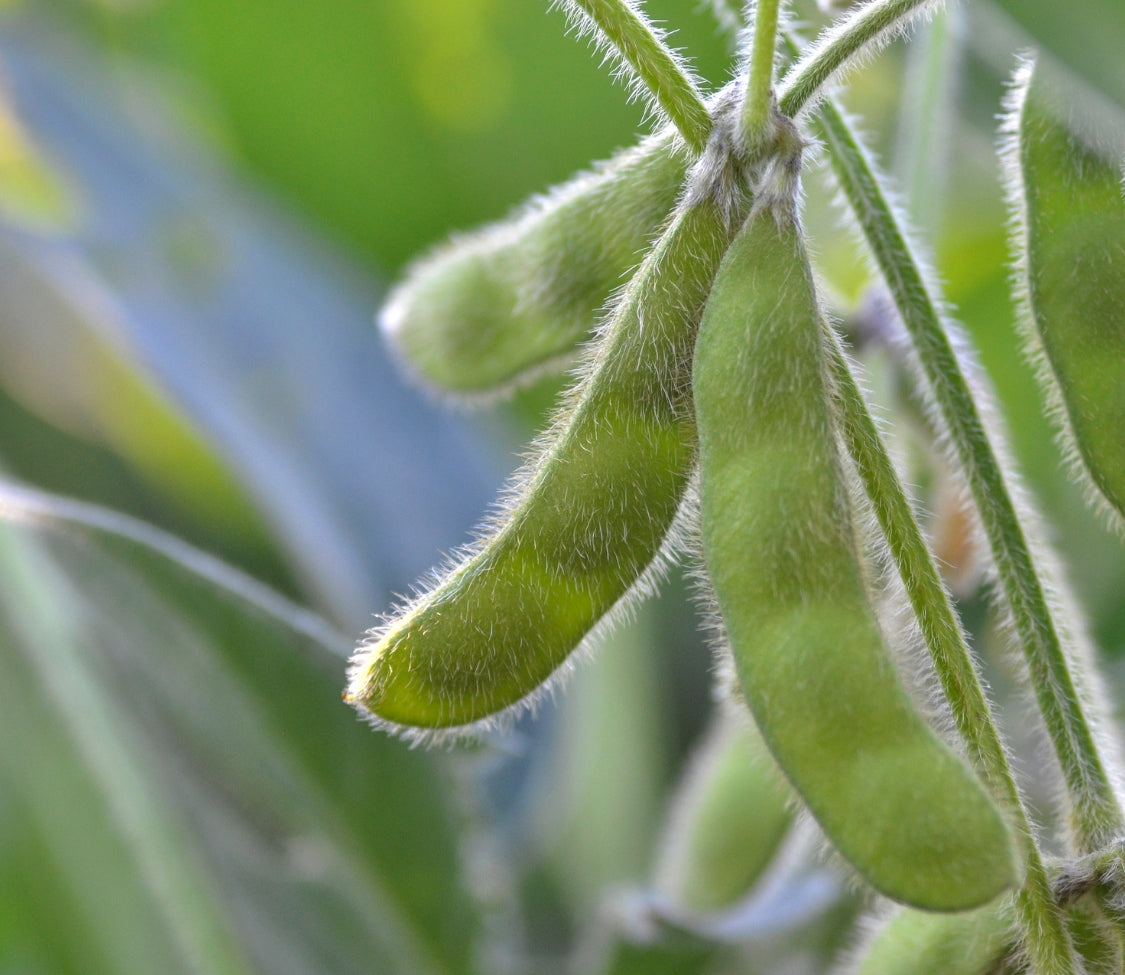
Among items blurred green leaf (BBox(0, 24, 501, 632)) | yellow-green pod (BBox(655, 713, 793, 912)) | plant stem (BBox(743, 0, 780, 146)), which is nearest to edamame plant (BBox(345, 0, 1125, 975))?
plant stem (BBox(743, 0, 780, 146))

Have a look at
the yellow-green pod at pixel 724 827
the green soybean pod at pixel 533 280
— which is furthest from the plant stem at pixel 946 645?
the yellow-green pod at pixel 724 827

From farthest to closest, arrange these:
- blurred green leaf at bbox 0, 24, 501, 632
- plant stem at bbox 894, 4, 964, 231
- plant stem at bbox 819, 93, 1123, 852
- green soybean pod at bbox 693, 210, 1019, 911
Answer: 1. blurred green leaf at bbox 0, 24, 501, 632
2. plant stem at bbox 894, 4, 964, 231
3. plant stem at bbox 819, 93, 1123, 852
4. green soybean pod at bbox 693, 210, 1019, 911

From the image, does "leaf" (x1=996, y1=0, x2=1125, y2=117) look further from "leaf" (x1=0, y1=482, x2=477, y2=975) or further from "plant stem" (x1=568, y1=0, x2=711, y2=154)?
"leaf" (x1=0, y1=482, x2=477, y2=975)

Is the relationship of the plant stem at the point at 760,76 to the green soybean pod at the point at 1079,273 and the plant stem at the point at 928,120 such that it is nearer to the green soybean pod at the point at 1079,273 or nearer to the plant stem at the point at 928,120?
the green soybean pod at the point at 1079,273

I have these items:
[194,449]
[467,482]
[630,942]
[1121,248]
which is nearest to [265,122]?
[194,449]

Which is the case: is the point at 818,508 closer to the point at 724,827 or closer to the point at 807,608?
the point at 807,608

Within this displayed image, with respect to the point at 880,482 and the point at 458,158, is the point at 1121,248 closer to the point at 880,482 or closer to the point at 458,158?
the point at 880,482
